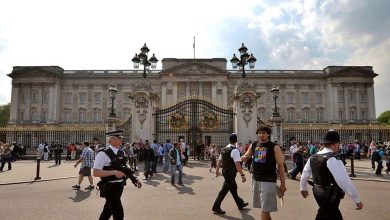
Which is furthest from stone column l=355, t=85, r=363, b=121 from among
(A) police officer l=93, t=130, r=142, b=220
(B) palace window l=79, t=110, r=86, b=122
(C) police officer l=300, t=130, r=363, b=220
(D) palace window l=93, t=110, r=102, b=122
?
(A) police officer l=93, t=130, r=142, b=220

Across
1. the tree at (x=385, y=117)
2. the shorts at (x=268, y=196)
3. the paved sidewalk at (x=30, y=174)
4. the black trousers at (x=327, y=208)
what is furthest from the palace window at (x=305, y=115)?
the black trousers at (x=327, y=208)

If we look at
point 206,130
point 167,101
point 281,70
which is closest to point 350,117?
point 281,70

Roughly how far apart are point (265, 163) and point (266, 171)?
0.14m

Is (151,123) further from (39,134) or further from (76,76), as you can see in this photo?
(76,76)

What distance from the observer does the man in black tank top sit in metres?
5.25

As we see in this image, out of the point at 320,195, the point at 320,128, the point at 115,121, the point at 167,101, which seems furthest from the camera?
the point at 167,101

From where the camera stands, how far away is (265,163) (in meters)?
5.39

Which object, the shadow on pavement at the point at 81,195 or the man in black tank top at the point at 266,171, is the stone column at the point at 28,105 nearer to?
the shadow on pavement at the point at 81,195

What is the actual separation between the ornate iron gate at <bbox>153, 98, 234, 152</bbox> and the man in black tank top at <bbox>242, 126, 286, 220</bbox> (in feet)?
49.4

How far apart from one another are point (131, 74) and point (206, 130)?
145 ft

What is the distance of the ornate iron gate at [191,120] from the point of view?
20922mm

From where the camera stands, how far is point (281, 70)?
6372 cm

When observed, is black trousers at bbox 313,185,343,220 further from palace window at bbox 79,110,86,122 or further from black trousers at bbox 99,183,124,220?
palace window at bbox 79,110,86,122

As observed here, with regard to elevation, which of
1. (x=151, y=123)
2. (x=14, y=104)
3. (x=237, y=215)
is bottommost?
(x=237, y=215)
